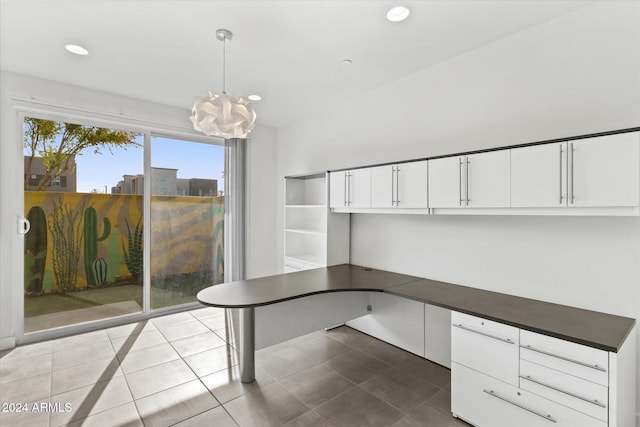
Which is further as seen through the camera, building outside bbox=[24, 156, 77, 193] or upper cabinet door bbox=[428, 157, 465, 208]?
building outside bbox=[24, 156, 77, 193]

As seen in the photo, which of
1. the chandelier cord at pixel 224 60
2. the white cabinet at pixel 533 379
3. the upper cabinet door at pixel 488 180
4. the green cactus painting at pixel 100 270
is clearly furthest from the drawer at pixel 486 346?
the green cactus painting at pixel 100 270

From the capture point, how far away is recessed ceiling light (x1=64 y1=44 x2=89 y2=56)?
2621mm

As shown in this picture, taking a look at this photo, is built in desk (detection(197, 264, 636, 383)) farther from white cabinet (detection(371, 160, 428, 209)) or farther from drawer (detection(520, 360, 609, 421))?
white cabinet (detection(371, 160, 428, 209))

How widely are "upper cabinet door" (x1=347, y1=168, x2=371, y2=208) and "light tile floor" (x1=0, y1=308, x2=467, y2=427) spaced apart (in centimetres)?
154

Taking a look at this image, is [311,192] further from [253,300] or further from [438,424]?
[438,424]

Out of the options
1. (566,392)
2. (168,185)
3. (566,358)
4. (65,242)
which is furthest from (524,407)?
(65,242)

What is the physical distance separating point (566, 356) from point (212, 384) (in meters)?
2.50

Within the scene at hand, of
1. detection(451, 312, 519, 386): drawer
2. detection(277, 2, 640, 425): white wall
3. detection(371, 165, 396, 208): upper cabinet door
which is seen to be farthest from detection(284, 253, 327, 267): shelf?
detection(451, 312, 519, 386): drawer

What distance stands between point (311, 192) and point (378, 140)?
1308 mm

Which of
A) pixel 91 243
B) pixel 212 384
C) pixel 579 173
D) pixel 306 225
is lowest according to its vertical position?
pixel 212 384

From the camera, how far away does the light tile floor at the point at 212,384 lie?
85.6 inches

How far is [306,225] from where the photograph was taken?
4.50 metres

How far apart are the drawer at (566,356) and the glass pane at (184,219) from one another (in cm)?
A: 394

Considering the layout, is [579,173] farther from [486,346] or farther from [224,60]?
[224,60]
